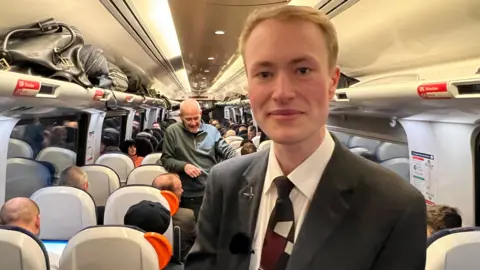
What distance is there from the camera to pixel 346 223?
107 cm

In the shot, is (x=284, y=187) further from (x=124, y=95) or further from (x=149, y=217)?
(x=124, y=95)

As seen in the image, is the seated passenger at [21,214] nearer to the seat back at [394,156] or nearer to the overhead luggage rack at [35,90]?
the overhead luggage rack at [35,90]

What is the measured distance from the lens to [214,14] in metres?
4.68

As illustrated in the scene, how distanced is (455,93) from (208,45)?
5.10 m

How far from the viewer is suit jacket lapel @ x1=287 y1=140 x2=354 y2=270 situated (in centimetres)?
106

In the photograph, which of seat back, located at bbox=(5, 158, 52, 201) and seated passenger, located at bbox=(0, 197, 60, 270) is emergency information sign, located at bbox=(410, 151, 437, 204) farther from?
seat back, located at bbox=(5, 158, 52, 201)

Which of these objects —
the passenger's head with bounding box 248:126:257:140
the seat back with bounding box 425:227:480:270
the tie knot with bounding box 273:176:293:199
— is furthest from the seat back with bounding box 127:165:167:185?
the passenger's head with bounding box 248:126:257:140

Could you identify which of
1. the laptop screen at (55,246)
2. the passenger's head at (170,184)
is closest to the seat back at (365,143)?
the passenger's head at (170,184)

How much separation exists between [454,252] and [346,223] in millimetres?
1681

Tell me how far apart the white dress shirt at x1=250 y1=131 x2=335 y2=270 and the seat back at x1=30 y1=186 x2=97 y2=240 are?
3.31m

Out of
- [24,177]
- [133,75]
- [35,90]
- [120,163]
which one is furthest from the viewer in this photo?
[133,75]

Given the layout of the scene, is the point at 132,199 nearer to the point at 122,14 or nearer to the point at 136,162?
the point at 122,14

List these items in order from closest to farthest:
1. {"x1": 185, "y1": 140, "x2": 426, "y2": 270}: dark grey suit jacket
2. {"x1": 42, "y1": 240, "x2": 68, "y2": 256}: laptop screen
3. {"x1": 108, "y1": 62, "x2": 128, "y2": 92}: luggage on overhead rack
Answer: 1. {"x1": 185, "y1": 140, "x2": 426, "y2": 270}: dark grey suit jacket
2. {"x1": 42, "y1": 240, "x2": 68, "y2": 256}: laptop screen
3. {"x1": 108, "y1": 62, "x2": 128, "y2": 92}: luggage on overhead rack

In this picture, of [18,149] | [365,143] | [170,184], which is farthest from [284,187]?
[365,143]
